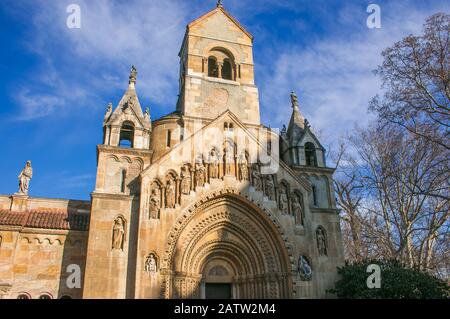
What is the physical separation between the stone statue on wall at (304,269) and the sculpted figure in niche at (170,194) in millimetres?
6937

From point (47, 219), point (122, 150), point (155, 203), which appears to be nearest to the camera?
point (155, 203)

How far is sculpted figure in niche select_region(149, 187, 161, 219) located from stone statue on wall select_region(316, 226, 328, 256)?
8513 mm

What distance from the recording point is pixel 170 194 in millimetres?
18672

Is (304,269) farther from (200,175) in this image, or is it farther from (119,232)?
(119,232)

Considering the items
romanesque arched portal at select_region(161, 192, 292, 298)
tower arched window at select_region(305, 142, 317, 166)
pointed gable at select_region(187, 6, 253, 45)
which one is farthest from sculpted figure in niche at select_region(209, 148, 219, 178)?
pointed gable at select_region(187, 6, 253, 45)

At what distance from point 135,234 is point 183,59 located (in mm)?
15123

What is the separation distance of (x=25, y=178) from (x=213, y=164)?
10.1 metres

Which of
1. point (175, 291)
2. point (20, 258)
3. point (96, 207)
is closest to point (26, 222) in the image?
point (20, 258)

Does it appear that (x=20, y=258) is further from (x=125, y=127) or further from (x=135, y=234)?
(x=125, y=127)

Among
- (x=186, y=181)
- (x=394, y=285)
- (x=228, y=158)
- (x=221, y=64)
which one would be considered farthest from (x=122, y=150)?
(x=394, y=285)

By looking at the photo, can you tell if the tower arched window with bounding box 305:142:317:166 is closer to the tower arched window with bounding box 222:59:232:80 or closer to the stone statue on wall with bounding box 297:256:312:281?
the stone statue on wall with bounding box 297:256:312:281

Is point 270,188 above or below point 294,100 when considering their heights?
below
